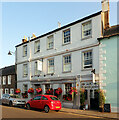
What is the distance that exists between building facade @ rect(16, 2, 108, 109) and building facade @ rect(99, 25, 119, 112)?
652mm

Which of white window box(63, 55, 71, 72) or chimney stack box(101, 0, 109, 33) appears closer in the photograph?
chimney stack box(101, 0, 109, 33)

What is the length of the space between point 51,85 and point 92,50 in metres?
6.96

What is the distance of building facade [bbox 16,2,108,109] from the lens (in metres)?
16.7

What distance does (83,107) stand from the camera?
16.5m

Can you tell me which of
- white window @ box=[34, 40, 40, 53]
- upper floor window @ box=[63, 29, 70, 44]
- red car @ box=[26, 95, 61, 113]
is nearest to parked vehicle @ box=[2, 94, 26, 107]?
red car @ box=[26, 95, 61, 113]

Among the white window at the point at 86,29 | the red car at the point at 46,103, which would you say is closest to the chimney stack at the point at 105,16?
the white window at the point at 86,29

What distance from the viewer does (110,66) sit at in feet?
50.0

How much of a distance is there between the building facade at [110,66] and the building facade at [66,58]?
652 mm

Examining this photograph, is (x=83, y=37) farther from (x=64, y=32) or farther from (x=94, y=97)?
(x=94, y=97)

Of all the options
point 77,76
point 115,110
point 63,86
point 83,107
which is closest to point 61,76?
point 63,86

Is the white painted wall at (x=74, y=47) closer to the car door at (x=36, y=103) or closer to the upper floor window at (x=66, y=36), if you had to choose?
the upper floor window at (x=66, y=36)

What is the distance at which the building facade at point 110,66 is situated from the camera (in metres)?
14.7

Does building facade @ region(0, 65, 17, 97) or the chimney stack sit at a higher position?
the chimney stack

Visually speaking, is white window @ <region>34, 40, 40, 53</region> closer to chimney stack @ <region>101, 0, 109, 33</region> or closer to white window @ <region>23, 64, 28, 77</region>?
white window @ <region>23, 64, 28, 77</region>
